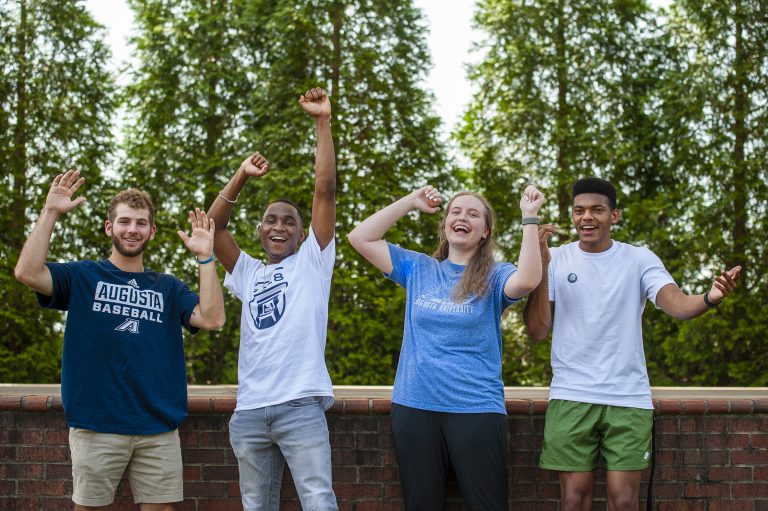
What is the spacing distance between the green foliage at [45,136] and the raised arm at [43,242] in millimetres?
11023

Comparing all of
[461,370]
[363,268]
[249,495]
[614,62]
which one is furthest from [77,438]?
[614,62]

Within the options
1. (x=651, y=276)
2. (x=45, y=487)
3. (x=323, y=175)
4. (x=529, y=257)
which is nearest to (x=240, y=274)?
(x=323, y=175)

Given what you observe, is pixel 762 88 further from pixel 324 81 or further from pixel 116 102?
pixel 116 102

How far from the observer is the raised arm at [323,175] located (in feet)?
13.2

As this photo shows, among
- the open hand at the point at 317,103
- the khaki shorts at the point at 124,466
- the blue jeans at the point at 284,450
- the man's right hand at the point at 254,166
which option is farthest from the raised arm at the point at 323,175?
the khaki shorts at the point at 124,466

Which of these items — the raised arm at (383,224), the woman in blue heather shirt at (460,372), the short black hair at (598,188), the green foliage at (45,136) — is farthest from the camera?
the green foliage at (45,136)

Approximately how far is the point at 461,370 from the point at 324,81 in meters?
11.7

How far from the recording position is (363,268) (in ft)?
46.3

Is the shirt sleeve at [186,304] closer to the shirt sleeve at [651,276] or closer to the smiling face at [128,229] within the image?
the smiling face at [128,229]

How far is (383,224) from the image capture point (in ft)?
13.4

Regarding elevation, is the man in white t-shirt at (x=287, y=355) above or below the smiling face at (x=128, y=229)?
below

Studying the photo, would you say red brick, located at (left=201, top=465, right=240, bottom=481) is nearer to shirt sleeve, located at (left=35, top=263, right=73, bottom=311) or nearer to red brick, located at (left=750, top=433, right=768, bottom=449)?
shirt sleeve, located at (left=35, top=263, right=73, bottom=311)

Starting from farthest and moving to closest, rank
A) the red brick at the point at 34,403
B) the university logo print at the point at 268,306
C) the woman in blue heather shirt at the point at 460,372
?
the red brick at the point at 34,403 < the university logo print at the point at 268,306 < the woman in blue heather shirt at the point at 460,372

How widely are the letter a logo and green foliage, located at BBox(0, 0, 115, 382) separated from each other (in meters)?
11.1
